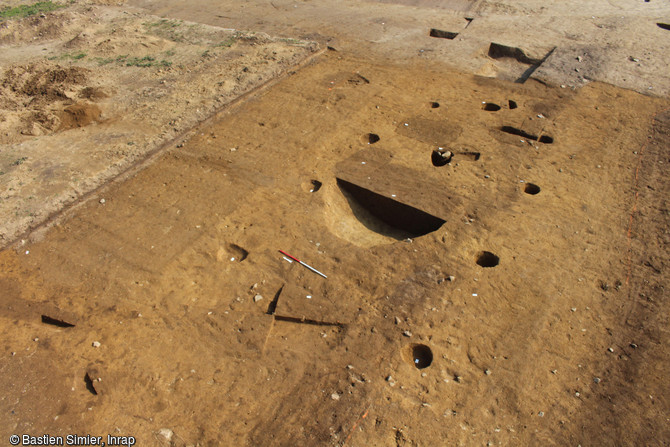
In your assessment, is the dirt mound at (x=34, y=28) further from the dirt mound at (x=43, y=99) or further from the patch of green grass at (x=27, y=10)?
the dirt mound at (x=43, y=99)

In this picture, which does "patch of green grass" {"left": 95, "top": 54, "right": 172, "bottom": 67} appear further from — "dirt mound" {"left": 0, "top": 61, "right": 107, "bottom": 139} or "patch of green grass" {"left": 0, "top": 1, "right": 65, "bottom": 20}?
"patch of green grass" {"left": 0, "top": 1, "right": 65, "bottom": 20}

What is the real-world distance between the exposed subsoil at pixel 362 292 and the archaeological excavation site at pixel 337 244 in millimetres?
20

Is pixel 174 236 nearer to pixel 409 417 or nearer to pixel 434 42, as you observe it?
pixel 409 417

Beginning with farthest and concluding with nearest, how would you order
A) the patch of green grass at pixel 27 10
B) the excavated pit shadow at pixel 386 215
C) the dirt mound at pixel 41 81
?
1. the patch of green grass at pixel 27 10
2. the dirt mound at pixel 41 81
3. the excavated pit shadow at pixel 386 215

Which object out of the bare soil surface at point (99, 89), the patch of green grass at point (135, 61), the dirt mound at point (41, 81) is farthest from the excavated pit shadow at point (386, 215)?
the dirt mound at point (41, 81)

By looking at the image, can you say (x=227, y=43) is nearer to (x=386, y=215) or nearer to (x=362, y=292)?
(x=386, y=215)

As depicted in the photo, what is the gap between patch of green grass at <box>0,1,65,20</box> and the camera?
991 cm

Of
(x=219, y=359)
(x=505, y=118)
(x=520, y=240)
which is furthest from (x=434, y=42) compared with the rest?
(x=219, y=359)

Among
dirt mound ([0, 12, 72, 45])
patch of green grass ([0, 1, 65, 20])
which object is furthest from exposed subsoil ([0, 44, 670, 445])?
patch of green grass ([0, 1, 65, 20])

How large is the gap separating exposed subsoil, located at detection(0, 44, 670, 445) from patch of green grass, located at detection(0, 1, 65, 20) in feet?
23.3

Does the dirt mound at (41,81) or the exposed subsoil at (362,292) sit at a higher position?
the dirt mound at (41,81)

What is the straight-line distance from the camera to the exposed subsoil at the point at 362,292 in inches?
127

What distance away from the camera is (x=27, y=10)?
33.4 feet

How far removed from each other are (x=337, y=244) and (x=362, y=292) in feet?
2.11
